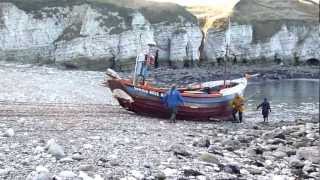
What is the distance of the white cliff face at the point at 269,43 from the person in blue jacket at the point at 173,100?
55.4 meters

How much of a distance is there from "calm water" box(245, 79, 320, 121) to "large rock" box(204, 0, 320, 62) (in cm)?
1678

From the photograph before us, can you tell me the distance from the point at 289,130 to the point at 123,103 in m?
8.56

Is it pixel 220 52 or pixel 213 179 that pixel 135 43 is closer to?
pixel 220 52

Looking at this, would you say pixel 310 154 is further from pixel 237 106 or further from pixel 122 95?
pixel 122 95

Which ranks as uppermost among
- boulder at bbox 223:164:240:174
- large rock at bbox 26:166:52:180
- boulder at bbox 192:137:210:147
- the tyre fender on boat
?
large rock at bbox 26:166:52:180

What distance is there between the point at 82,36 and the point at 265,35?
107 ft

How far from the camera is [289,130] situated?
28.1 meters

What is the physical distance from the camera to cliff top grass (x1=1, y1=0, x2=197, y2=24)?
6962cm

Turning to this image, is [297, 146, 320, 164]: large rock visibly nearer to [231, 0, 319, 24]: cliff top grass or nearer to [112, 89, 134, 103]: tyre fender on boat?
[112, 89, 134, 103]: tyre fender on boat

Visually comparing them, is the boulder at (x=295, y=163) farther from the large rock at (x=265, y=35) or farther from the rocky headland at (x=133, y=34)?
the large rock at (x=265, y=35)

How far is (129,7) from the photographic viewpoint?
76.5 meters

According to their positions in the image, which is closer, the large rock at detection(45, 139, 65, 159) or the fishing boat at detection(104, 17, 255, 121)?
the large rock at detection(45, 139, 65, 159)

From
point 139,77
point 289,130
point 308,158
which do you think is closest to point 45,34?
point 139,77

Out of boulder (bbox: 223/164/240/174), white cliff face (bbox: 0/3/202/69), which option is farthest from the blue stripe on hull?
white cliff face (bbox: 0/3/202/69)
